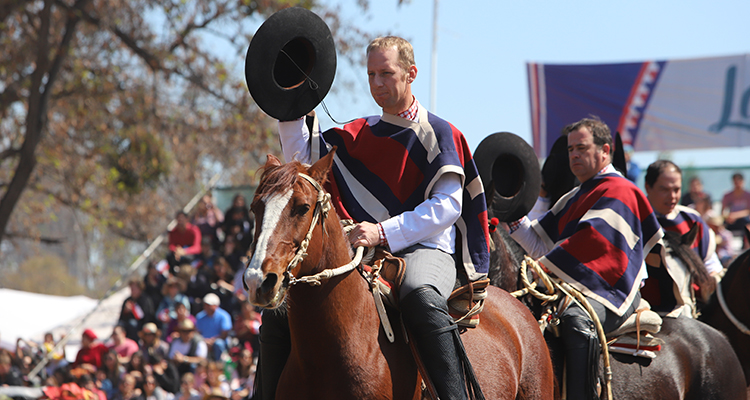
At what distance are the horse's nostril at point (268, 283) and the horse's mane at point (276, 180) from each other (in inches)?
13.6

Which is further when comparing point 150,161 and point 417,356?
point 150,161

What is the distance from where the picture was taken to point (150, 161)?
13.8m

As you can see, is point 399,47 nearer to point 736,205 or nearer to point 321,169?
point 321,169

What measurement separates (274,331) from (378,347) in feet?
1.80

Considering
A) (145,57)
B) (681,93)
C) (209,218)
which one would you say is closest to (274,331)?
(145,57)

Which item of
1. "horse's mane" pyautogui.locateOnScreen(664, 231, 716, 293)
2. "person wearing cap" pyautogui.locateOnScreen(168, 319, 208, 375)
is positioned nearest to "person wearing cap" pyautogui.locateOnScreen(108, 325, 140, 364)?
"person wearing cap" pyautogui.locateOnScreen(168, 319, 208, 375)

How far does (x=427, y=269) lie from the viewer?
3350mm

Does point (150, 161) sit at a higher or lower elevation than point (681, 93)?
lower

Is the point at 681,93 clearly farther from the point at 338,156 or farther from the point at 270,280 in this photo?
the point at 270,280

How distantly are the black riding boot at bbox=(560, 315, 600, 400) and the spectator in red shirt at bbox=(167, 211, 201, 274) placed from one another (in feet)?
34.8

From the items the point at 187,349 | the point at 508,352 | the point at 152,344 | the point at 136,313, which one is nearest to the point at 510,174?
the point at 508,352

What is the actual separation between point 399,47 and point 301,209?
1094mm

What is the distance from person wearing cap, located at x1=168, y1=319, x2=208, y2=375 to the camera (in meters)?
10.8

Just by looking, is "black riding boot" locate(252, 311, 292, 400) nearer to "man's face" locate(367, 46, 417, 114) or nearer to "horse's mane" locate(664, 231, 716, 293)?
"man's face" locate(367, 46, 417, 114)
